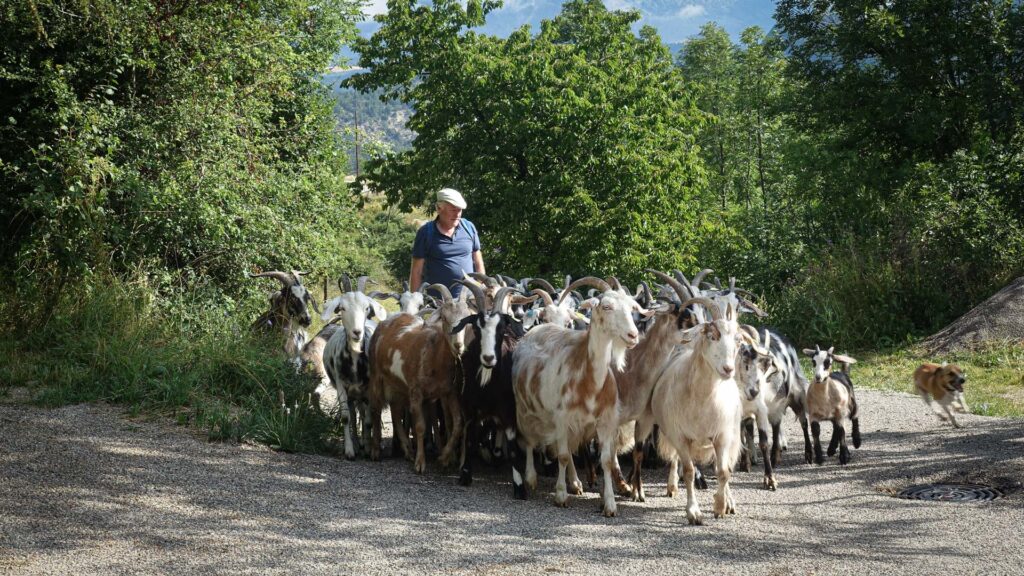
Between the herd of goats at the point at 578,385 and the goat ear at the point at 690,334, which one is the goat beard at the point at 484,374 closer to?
the herd of goats at the point at 578,385

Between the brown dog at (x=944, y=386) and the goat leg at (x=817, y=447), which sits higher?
the brown dog at (x=944, y=386)

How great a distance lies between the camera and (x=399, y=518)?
672 cm

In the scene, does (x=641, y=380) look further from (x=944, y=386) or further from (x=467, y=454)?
(x=944, y=386)

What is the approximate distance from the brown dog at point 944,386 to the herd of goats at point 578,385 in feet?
4.06

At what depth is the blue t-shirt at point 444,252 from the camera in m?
10.3

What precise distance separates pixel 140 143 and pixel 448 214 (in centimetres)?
454

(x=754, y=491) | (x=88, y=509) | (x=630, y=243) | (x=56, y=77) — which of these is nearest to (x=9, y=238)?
(x=56, y=77)

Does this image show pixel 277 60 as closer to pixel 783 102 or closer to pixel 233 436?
pixel 233 436

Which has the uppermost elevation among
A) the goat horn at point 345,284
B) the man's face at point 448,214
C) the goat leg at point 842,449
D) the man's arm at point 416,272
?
the man's face at point 448,214

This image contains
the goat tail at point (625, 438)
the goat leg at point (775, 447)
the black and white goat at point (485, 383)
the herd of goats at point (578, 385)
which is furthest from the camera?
the goat leg at point (775, 447)

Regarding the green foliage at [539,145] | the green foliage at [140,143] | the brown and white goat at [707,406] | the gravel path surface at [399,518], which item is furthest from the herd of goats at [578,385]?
the green foliage at [539,145]

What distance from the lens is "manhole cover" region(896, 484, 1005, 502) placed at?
7484mm

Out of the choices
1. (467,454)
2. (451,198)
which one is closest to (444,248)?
(451,198)

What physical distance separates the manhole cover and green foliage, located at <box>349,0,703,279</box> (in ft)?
49.8
